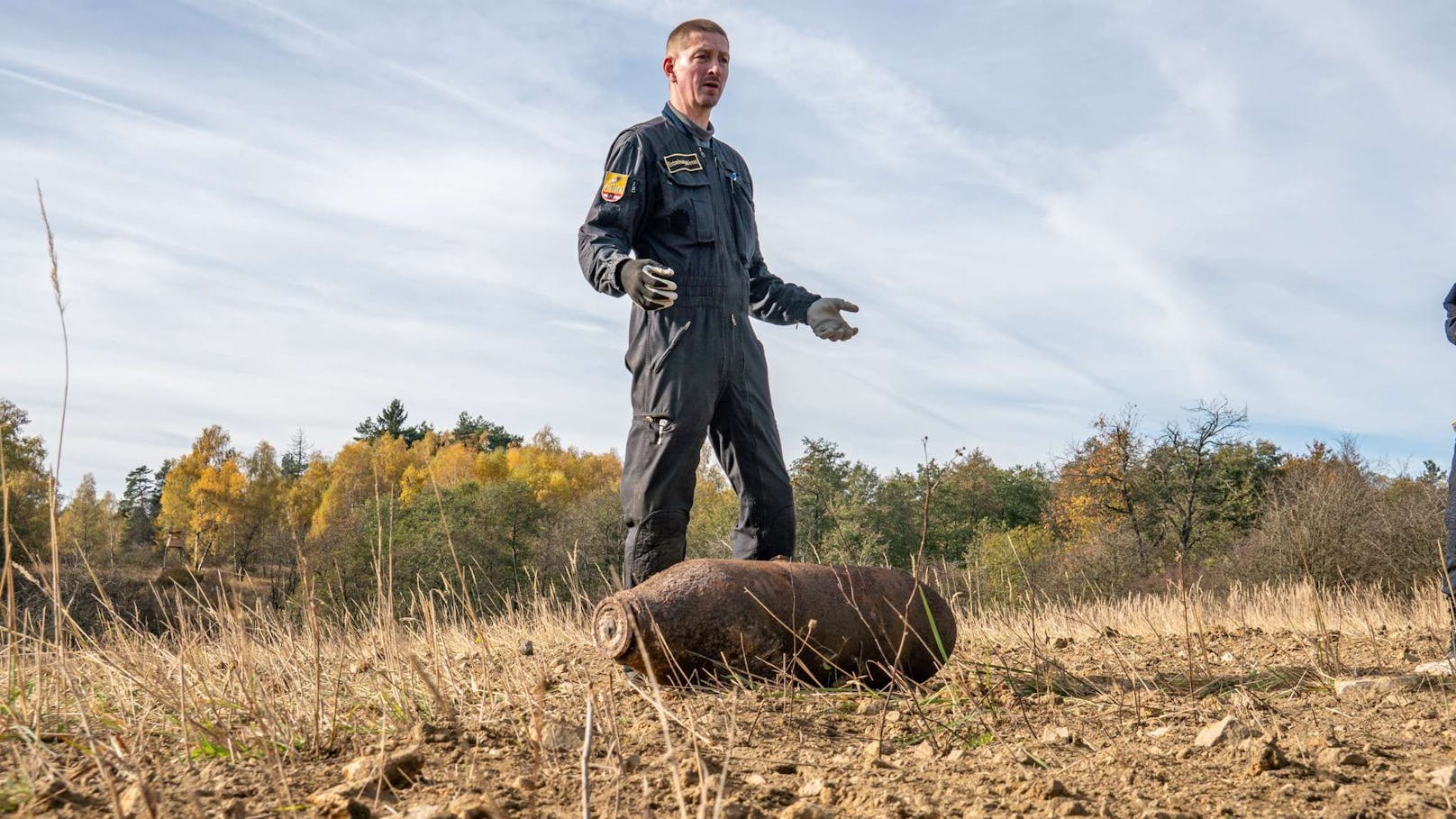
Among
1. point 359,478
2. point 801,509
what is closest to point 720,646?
point 801,509

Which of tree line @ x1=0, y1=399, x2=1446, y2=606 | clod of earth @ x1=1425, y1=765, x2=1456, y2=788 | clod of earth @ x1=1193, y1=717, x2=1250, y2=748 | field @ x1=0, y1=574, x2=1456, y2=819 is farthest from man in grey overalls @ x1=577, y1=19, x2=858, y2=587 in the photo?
tree line @ x1=0, y1=399, x2=1446, y2=606

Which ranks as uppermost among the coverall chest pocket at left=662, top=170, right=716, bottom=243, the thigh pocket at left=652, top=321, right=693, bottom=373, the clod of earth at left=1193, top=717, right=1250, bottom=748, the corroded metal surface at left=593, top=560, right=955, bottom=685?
the coverall chest pocket at left=662, top=170, right=716, bottom=243

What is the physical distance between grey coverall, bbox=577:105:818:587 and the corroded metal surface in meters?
0.50

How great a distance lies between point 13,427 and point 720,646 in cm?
4962

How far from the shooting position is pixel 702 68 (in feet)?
14.8

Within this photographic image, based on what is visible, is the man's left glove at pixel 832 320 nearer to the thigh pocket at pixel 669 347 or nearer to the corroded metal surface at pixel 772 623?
the thigh pocket at pixel 669 347

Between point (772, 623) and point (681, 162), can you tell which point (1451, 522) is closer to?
point (772, 623)

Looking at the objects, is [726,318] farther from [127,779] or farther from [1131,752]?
[127,779]

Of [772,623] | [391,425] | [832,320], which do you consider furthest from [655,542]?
[391,425]

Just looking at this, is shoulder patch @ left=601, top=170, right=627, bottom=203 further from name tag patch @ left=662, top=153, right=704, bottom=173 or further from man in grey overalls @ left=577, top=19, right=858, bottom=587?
name tag patch @ left=662, top=153, right=704, bottom=173

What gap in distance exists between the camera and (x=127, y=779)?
7.89 feet

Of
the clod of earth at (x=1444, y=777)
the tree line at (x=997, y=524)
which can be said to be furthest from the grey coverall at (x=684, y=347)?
the tree line at (x=997, y=524)

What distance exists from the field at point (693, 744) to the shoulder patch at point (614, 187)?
1.82m

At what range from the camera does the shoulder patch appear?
4.29 meters
